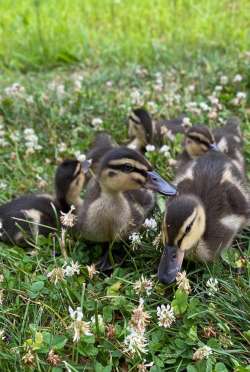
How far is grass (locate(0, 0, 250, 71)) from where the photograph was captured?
17.7 ft

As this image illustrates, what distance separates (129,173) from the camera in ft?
8.33

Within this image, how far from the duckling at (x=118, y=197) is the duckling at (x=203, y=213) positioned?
0.15 metres

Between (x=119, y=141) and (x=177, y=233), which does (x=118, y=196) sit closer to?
(x=177, y=233)

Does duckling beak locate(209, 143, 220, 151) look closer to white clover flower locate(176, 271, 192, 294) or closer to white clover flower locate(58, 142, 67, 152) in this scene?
white clover flower locate(58, 142, 67, 152)

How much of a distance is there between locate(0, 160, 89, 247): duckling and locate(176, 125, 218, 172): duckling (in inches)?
21.9

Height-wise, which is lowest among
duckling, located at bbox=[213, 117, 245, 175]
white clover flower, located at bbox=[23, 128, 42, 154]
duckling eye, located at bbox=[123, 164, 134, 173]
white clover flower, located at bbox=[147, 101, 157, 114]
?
white clover flower, located at bbox=[23, 128, 42, 154]

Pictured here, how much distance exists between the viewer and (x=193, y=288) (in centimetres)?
229

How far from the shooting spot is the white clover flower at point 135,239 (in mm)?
2461

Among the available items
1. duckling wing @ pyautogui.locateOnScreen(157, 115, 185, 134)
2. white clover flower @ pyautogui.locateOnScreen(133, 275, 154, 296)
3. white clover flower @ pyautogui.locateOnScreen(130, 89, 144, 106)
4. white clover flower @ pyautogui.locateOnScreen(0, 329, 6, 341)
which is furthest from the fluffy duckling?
white clover flower @ pyautogui.locateOnScreen(130, 89, 144, 106)

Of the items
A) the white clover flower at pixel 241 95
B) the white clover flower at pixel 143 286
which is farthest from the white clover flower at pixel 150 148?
the white clover flower at pixel 143 286

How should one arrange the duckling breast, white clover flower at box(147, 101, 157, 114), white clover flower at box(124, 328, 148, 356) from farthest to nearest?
1. white clover flower at box(147, 101, 157, 114)
2. the duckling breast
3. white clover flower at box(124, 328, 148, 356)

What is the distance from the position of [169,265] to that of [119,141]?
1855 mm

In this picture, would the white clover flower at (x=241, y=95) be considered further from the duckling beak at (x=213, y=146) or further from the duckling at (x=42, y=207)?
the duckling at (x=42, y=207)

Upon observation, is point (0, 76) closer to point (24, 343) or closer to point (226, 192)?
point (226, 192)
